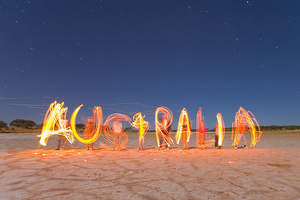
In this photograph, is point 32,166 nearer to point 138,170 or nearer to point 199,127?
point 138,170

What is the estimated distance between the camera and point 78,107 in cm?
1180

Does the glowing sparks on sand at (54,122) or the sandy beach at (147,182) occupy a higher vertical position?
the glowing sparks on sand at (54,122)

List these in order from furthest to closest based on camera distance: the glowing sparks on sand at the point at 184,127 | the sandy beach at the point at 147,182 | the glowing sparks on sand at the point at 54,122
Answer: the glowing sparks on sand at the point at 184,127 < the glowing sparks on sand at the point at 54,122 < the sandy beach at the point at 147,182

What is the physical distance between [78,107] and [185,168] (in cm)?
729

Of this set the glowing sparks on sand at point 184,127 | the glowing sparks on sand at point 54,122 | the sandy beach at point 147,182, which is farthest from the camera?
the glowing sparks on sand at point 184,127

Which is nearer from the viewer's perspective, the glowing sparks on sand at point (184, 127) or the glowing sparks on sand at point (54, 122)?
the glowing sparks on sand at point (54, 122)

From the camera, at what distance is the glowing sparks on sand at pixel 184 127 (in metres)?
12.5

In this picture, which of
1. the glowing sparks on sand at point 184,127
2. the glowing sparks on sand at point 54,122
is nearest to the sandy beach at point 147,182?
the glowing sparks on sand at point 54,122

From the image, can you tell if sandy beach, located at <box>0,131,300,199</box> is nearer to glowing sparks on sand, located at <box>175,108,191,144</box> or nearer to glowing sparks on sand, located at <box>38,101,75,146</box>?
glowing sparks on sand, located at <box>38,101,75,146</box>

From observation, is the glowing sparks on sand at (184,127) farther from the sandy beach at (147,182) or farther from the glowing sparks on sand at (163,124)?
the sandy beach at (147,182)

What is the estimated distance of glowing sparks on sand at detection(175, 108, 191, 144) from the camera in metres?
12.5

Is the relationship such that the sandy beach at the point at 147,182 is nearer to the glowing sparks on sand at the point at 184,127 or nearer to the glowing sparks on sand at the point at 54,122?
the glowing sparks on sand at the point at 54,122

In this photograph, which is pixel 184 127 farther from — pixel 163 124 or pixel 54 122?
pixel 54 122

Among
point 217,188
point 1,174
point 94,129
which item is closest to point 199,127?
point 94,129
